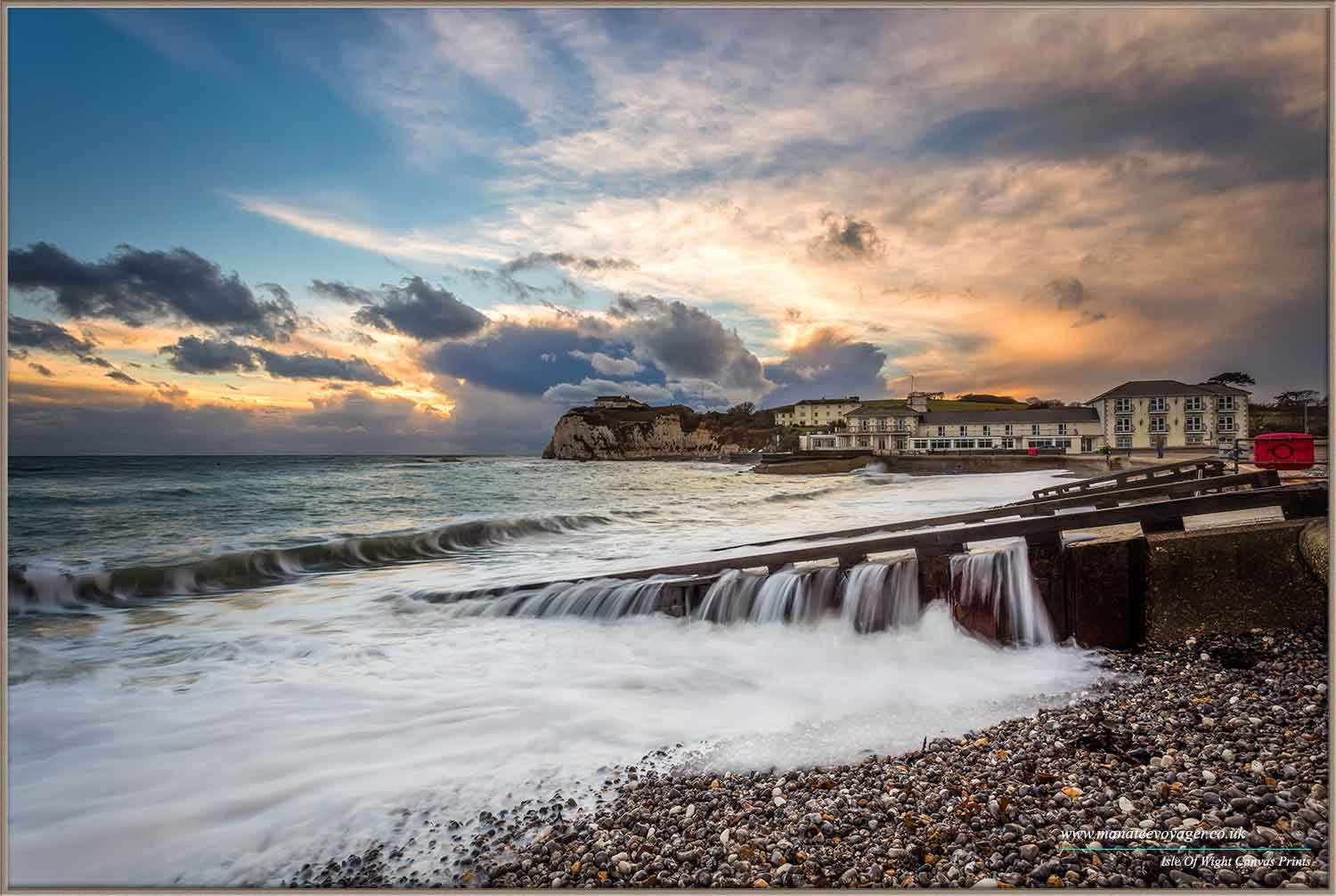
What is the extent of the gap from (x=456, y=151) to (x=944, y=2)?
369 cm

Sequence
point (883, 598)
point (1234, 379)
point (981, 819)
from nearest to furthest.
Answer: point (981, 819) → point (883, 598) → point (1234, 379)

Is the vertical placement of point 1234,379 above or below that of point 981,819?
above

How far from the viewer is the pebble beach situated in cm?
166

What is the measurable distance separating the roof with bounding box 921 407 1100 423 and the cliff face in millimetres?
10042

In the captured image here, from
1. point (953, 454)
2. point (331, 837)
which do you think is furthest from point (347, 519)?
point (953, 454)

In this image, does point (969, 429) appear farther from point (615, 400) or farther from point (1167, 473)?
point (615, 400)

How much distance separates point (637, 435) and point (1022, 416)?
18.4 m

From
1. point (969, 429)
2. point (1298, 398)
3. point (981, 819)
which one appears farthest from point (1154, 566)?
point (969, 429)

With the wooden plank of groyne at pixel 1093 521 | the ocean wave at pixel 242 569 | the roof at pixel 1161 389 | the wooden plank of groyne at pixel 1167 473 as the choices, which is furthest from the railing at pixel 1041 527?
the wooden plank of groyne at pixel 1167 473

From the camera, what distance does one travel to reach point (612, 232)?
514 cm

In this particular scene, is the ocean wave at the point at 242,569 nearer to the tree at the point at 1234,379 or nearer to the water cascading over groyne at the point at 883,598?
the water cascading over groyne at the point at 883,598

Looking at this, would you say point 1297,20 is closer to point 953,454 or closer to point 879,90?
point 879,90

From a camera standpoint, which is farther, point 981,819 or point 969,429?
point 969,429

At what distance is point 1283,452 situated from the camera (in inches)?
120
